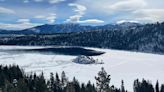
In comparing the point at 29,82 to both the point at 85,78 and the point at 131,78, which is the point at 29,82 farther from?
the point at 131,78

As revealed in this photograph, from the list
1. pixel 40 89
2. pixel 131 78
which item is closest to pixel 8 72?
pixel 40 89

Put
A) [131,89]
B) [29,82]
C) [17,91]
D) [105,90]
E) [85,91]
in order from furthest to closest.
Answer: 1. [131,89]
2. [29,82]
3. [85,91]
4. [17,91]
5. [105,90]

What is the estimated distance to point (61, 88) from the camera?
114312 mm

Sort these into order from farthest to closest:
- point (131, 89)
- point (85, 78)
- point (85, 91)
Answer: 1. point (85, 78)
2. point (131, 89)
3. point (85, 91)

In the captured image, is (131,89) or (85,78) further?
(85,78)

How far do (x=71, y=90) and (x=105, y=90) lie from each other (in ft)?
75.9

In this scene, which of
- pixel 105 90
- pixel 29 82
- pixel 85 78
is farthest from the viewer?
pixel 85 78

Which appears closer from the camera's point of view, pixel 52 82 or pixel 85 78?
pixel 52 82

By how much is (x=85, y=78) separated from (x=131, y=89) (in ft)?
111

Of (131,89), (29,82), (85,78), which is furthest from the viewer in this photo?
(85,78)

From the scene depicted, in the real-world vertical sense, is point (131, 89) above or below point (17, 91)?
below

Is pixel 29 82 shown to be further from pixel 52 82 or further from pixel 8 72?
pixel 8 72

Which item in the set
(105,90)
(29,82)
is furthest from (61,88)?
(105,90)

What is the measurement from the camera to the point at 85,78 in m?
152
